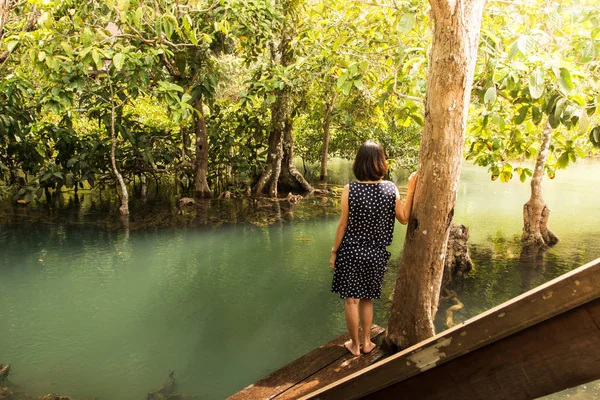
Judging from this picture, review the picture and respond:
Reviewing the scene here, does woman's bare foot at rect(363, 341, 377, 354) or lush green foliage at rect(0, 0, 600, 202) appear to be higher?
lush green foliage at rect(0, 0, 600, 202)

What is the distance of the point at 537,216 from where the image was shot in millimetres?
6098

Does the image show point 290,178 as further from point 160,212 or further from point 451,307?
point 451,307

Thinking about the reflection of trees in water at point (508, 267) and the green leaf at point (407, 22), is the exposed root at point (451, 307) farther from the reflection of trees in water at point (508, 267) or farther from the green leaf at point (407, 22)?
the green leaf at point (407, 22)

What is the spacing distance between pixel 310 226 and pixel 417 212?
16.9ft

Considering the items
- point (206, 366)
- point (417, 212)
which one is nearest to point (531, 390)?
point (417, 212)

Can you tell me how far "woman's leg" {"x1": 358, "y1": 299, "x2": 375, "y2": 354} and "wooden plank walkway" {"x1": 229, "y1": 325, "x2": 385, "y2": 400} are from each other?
40 millimetres

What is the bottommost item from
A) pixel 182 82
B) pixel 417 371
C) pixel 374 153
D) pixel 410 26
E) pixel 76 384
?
pixel 76 384

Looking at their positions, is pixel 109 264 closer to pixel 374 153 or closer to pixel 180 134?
pixel 374 153

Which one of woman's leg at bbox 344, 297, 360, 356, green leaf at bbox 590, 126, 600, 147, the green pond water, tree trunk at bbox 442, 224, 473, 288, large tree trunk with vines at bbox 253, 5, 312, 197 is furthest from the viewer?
large tree trunk with vines at bbox 253, 5, 312, 197

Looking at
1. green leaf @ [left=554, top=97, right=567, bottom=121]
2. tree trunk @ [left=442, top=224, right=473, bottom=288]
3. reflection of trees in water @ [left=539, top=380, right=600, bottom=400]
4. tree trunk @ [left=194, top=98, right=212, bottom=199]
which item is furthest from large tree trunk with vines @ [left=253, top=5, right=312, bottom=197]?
reflection of trees in water @ [left=539, top=380, right=600, bottom=400]

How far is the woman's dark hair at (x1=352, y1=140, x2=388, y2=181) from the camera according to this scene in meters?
2.33

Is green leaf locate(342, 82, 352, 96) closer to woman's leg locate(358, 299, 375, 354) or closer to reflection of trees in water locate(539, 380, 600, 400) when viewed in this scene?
woman's leg locate(358, 299, 375, 354)

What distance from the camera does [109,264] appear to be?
5.42 meters

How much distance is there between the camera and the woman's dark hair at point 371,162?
2.33m
